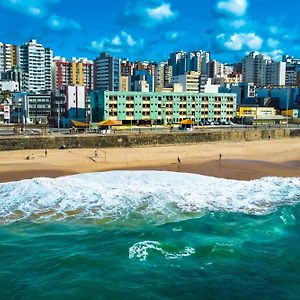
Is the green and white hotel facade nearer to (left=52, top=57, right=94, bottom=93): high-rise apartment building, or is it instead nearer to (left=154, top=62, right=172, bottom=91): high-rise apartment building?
(left=52, top=57, right=94, bottom=93): high-rise apartment building

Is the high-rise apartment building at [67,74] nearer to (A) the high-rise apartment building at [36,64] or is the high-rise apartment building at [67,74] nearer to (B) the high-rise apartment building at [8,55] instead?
(A) the high-rise apartment building at [36,64]

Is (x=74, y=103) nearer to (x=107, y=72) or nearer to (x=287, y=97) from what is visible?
(x=107, y=72)

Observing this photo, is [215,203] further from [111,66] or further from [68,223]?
[111,66]

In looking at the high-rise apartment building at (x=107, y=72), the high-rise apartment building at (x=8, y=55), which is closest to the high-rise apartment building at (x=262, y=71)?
the high-rise apartment building at (x=107, y=72)

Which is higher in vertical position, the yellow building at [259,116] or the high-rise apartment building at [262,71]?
the high-rise apartment building at [262,71]

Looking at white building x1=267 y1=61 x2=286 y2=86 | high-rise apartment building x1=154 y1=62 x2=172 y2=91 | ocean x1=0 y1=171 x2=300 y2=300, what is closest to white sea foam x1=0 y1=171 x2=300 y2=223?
ocean x1=0 y1=171 x2=300 y2=300

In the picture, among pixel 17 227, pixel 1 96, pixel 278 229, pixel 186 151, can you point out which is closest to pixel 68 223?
pixel 17 227
